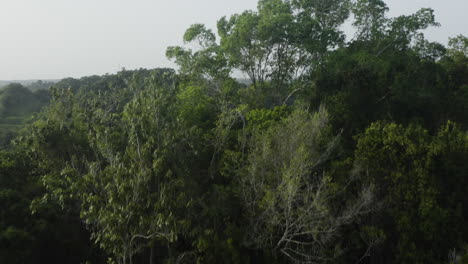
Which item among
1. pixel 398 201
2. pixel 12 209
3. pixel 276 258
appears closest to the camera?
pixel 276 258

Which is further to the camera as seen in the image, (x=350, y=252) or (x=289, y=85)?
(x=289, y=85)

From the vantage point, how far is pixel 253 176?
1061cm

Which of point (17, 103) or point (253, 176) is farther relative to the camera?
point (17, 103)

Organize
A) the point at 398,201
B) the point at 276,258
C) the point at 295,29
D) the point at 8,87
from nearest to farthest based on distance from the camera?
1. the point at 276,258
2. the point at 398,201
3. the point at 295,29
4. the point at 8,87

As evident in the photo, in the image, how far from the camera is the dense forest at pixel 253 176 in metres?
8.88

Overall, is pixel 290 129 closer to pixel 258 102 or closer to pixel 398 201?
pixel 398 201

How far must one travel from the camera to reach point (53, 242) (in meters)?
12.5

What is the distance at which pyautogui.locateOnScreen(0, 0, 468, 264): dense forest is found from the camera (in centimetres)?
888

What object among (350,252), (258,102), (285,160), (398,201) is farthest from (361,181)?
(258,102)

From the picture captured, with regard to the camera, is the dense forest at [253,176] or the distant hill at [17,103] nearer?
the dense forest at [253,176]

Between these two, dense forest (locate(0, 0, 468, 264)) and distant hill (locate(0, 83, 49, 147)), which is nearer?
dense forest (locate(0, 0, 468, 264))

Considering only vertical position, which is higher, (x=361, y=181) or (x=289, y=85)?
(x=289, y=85)

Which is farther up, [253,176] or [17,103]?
[17,103]

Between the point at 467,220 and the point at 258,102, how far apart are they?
12.4 m
